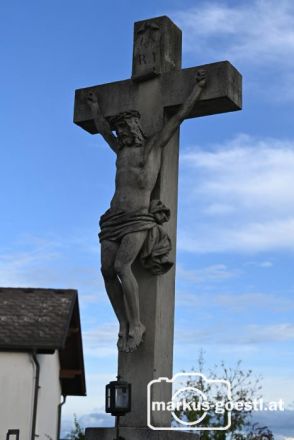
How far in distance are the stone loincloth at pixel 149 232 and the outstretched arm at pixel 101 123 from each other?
0.82 meters

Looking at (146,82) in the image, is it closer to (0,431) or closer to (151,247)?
(151,247)

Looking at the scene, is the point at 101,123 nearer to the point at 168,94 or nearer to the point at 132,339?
the point at 168,94

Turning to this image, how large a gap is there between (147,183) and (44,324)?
12.9 m

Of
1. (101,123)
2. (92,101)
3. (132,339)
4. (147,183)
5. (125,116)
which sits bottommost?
(132,339)

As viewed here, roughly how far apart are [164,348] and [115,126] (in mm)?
2070

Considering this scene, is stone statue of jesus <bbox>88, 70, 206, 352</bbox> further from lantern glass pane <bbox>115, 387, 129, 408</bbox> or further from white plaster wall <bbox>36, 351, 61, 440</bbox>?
white plaster wall <bbox>36, 351, 61, 440</bbox>

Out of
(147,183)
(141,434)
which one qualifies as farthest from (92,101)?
(141,434)

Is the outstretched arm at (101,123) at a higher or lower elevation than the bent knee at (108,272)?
higher

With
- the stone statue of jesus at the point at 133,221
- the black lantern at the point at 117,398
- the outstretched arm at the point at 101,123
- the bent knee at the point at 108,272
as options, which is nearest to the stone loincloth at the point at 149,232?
the stone statue of jesus at the point at 133,221

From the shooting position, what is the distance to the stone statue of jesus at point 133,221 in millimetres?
7125

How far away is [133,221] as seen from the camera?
282 inches

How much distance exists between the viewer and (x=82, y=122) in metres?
8.36

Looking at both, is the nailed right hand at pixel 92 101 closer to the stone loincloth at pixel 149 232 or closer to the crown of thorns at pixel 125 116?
the crown of thorns at pixel 125 116

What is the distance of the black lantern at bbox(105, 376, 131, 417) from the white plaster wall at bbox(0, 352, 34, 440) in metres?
13.2
